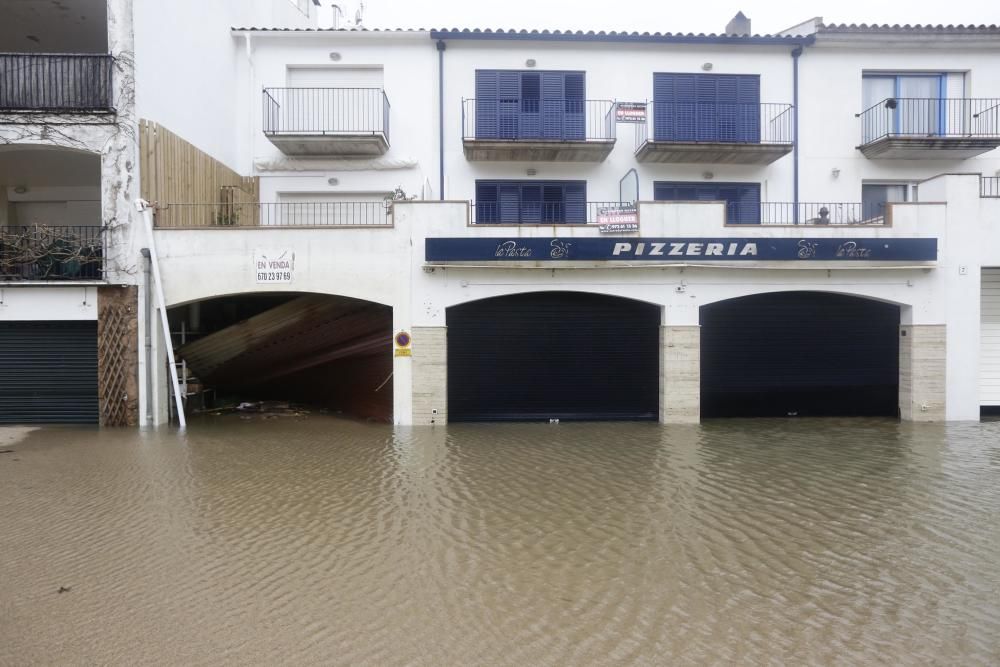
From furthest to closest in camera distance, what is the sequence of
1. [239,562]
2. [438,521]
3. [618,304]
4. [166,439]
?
[618,304] < [166,439] < [438,521] < [239,562]

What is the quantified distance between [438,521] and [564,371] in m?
6.89

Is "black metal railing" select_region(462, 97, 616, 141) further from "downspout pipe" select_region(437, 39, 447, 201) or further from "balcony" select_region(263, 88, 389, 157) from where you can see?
"balcony" select_region(263, 88, 389, 157)

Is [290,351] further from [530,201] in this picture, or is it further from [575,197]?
[575,197]

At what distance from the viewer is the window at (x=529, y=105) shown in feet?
50.9

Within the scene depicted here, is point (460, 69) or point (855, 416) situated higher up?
point (460, 69)

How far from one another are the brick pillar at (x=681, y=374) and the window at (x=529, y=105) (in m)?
5.63

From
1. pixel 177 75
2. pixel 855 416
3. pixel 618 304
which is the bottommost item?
pixel 855 416

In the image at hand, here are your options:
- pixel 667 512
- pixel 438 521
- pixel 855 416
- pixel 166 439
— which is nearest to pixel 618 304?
pixel 855 416

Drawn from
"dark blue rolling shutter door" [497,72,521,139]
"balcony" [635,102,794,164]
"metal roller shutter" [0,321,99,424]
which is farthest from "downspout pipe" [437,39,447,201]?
"metal roller shutter" [0,321,99,424]

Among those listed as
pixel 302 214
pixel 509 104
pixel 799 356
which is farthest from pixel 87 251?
pixel 799 356

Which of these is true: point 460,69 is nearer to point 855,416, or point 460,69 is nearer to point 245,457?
point 245,457

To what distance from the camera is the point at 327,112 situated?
15.8 m

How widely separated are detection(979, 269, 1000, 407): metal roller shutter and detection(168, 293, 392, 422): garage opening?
13.1 meters

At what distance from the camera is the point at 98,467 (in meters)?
9.21
